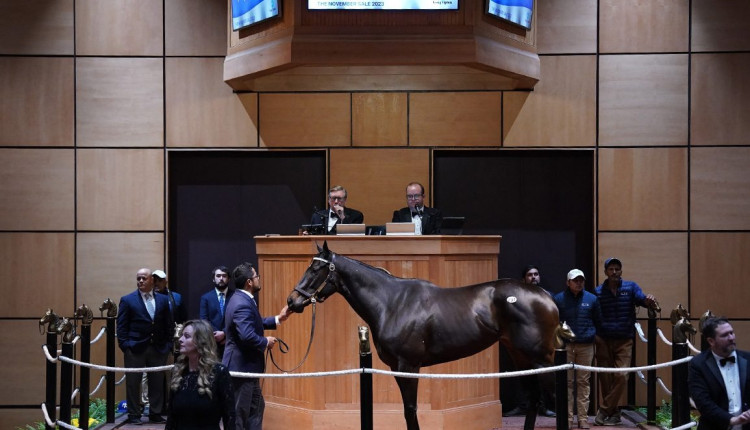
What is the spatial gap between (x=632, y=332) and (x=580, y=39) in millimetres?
3625

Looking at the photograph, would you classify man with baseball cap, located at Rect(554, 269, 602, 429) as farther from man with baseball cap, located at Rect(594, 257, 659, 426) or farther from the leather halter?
the leather halter

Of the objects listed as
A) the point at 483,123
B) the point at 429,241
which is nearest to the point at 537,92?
the point at 483,123

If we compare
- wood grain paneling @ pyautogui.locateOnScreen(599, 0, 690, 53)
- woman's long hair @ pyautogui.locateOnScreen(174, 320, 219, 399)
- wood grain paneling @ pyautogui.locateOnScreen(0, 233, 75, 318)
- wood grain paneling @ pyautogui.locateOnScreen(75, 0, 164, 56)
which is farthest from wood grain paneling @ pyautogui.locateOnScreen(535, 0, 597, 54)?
woman's long hair @ pyautogui.locateOnScreen(174, 320, 219, 399)

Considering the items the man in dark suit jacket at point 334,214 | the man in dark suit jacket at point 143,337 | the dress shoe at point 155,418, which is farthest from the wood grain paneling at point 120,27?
the dress shoe at point 155,418

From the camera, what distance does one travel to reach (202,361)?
203 inches

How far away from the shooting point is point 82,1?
11.4 meters

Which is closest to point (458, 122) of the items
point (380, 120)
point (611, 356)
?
point (380, 120)

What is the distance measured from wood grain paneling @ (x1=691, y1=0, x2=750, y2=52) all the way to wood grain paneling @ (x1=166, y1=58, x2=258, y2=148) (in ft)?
17.9

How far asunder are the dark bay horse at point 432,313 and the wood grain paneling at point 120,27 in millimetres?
4882

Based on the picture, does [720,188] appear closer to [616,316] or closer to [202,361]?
[616,316]

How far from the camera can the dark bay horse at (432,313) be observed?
7.74 meters

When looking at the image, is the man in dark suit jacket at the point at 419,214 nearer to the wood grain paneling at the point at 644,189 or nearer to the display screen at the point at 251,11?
the display screen at the point at 251,11

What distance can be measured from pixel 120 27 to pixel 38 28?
987 mm

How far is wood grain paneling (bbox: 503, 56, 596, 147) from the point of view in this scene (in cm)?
1130
